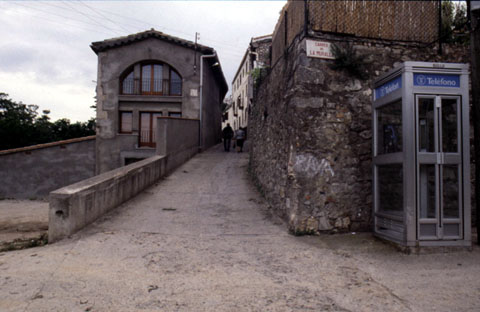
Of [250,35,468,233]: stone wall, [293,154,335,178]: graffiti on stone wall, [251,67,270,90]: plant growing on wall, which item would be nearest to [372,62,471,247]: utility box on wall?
[250,35,468,233]: stone wall

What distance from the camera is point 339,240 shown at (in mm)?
5234

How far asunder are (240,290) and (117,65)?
1864 centimetres

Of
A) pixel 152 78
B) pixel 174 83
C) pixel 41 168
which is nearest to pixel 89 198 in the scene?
pixel 41 168

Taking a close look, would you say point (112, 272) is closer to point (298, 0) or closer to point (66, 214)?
point (66, 214)

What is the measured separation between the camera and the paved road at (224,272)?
3.30 m

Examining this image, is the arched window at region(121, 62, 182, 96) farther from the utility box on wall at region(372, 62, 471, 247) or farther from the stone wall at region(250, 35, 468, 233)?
the utility box on wall at region(372, 62, 471, 247)

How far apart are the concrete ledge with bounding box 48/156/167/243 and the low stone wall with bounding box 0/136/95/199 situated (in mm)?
11081

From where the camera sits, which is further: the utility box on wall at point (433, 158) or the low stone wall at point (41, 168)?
the low stone wall at point (41, 168)

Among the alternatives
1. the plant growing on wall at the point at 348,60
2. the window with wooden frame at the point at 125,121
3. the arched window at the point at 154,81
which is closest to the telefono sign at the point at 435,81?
the plant growing on wall at the point at 348,60

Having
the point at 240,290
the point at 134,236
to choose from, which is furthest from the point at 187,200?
the point at 240,290

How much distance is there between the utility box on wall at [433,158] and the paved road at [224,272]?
376 millimetres

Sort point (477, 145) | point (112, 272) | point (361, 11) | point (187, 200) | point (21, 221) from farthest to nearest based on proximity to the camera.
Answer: point (21, 221) → point (187, 200) → point (361, 11) → point (477, 145) → point (112, 272)

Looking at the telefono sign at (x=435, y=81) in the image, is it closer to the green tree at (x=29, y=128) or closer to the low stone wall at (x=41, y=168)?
the low stone wall at (x=41, y=168)

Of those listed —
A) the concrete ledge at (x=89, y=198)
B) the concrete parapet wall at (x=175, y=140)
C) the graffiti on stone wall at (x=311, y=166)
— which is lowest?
the concrete ledge at (x=89, y=198)
